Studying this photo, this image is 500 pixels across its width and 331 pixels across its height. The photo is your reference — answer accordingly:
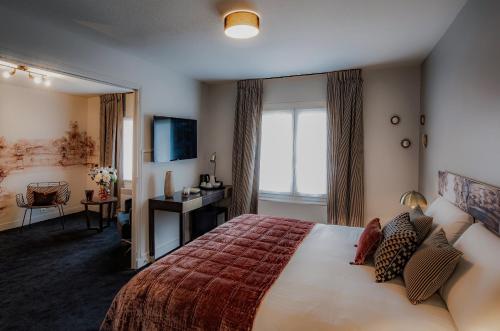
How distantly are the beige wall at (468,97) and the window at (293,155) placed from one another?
1396 mm

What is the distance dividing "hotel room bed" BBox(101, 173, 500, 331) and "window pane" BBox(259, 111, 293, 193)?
213 cm

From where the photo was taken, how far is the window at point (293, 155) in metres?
3.92

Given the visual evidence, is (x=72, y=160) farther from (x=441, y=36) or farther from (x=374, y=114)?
(x=441, y=36)

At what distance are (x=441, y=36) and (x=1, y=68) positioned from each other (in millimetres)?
5524

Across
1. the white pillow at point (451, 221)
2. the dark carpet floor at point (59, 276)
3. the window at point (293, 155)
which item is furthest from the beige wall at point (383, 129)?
the dark carpet floor at point (59, 276)

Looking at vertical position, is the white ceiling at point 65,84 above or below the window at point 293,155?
above

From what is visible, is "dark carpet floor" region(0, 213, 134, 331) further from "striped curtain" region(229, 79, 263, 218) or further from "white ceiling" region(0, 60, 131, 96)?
"white ceiling" region(0, 60, 131, 96)

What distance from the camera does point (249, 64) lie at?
3424mm

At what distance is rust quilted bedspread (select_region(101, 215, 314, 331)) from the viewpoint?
54.2 inches

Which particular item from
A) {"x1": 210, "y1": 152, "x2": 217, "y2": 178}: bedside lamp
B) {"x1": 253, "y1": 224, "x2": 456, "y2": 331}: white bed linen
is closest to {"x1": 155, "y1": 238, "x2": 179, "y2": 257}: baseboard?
{"x1": 210, "y1": 152, "x2": 217, "y2": 178}: bedside lamp

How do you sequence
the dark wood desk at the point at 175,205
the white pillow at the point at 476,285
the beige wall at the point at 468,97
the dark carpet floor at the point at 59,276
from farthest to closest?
the dark wood desk at the point at 175,205 → the dark carpet floor at the point at 59,276 → the beige wall at the point at 468,97 → the white pillow at the point at 476,285

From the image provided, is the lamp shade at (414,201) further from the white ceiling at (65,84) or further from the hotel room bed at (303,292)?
the white ceiling at (65,84)

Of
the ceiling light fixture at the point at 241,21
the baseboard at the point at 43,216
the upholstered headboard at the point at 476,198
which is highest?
the ceiling light fixture at the point at 241,21

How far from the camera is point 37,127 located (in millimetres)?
5121
